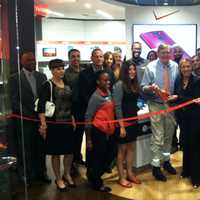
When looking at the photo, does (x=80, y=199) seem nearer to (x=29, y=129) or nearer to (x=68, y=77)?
(x=29, y=129)

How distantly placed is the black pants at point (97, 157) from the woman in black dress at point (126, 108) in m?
0.20

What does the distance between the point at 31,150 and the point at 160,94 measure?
151cm

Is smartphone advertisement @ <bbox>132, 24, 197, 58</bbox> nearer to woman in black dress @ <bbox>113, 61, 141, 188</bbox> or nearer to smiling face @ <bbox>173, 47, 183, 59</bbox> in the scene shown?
smiling face @ <bbox>173, 47, 183, 59</bbox>

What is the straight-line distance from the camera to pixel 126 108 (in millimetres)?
3930

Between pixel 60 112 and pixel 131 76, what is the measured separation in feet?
2.68

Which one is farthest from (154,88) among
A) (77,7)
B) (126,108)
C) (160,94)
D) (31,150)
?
(77,7)

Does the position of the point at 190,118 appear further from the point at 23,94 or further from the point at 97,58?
the point at 23,94

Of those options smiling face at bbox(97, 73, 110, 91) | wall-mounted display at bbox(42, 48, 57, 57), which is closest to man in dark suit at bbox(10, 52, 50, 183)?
smiling face at bbox(97, 73, 110, 91)

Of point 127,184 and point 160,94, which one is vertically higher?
point 160,94

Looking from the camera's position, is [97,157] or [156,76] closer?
[97,157]

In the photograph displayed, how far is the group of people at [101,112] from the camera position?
149 inches

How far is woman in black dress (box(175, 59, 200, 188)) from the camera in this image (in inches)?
152

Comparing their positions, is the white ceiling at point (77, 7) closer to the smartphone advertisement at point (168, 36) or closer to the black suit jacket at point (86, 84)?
the smartphone advertisement at point (168, 36)

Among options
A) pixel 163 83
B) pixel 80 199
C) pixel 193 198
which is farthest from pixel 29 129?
pixel 193 198
